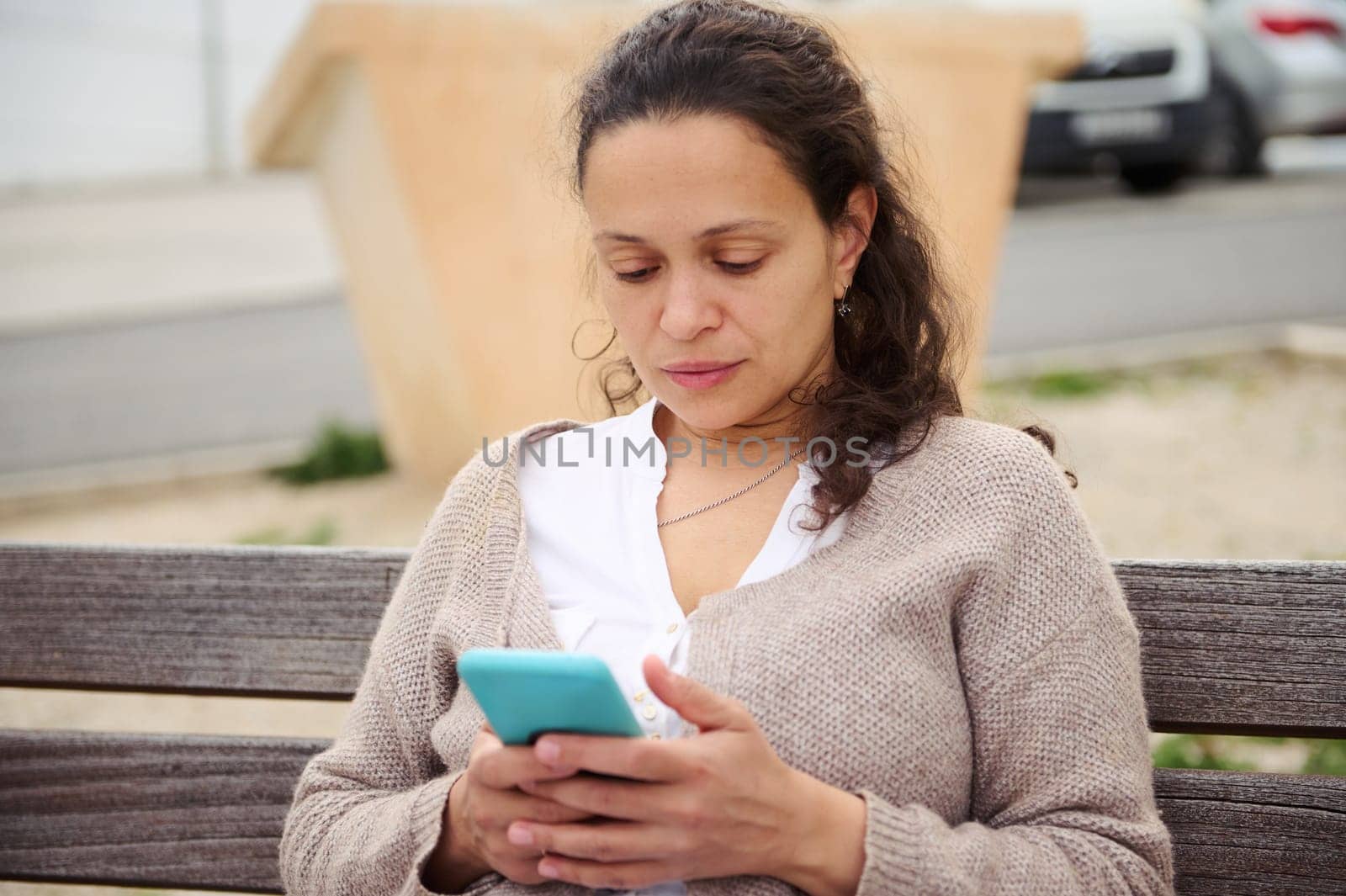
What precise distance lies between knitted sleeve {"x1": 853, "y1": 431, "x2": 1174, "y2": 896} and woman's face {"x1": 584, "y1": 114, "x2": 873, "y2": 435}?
32 cm

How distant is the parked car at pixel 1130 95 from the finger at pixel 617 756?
1087cm

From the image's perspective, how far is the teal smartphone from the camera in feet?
4.18

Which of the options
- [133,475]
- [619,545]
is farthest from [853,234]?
[133,475]

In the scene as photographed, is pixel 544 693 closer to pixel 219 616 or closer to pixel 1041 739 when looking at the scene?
pixel 1041 739

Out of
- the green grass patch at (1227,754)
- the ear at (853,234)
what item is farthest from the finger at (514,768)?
the green grass patch at (1227,754)

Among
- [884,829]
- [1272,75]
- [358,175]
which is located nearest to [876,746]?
[884,829]

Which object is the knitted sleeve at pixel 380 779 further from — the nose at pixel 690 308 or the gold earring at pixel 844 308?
the gold earring at pixel 844 308

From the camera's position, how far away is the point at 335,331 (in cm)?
920

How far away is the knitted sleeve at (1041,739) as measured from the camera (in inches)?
58.8

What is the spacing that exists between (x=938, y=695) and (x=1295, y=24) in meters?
11.8

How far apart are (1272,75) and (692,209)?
11481 millimetres

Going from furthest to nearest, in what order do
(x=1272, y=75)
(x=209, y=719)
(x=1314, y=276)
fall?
(x=1272, y=75) → (x=1314, y=276) → (x=209, y=719)

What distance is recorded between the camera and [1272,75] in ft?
38.3

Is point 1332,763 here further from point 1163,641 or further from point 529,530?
point 529,530
